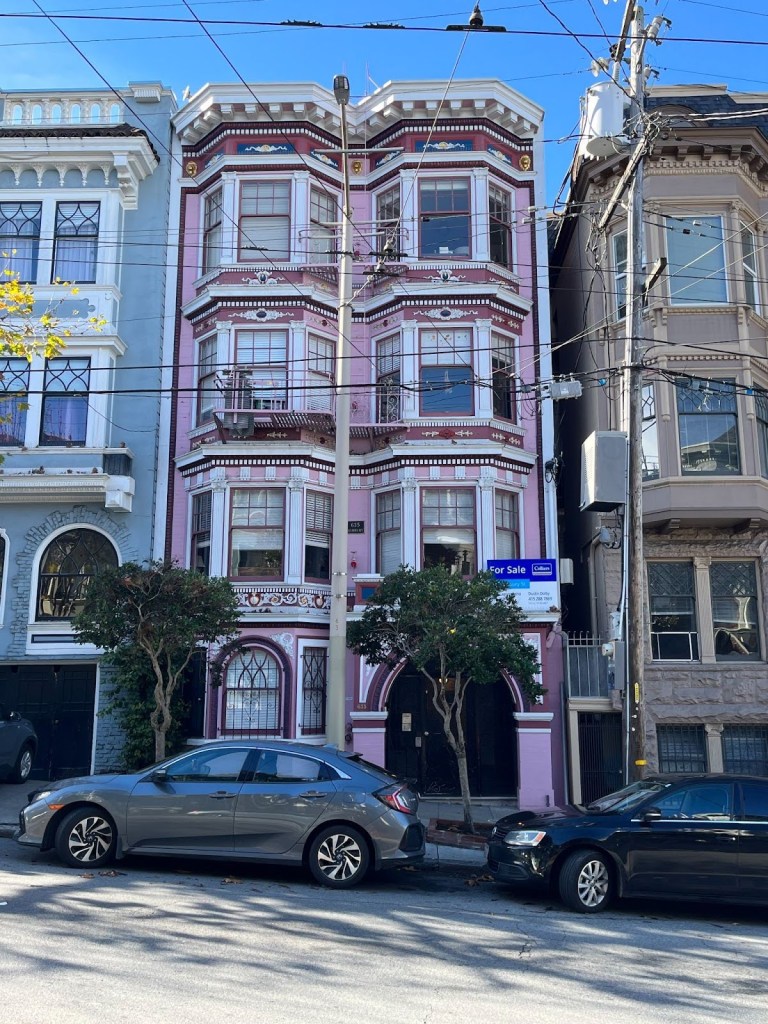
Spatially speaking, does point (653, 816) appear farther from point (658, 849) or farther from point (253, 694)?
point (253, 694)

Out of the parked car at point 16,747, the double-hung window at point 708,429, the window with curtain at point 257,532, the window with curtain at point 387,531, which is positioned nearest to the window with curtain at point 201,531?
the window with curtain at point 257,532

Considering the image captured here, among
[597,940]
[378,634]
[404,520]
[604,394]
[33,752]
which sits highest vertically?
[604,394]

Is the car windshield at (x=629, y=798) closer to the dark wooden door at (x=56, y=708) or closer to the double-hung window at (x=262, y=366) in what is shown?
the double-hung window at (x=262, y=366)

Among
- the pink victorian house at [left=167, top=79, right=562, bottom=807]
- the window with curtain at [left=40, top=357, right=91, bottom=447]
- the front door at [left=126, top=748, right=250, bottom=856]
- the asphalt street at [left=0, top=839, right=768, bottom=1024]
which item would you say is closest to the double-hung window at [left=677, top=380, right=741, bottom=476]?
the pink victorian house at [left=167, top=79, right=562, bottom=807]

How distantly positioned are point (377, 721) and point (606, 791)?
4451 mm

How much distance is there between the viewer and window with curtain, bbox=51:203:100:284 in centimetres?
1973

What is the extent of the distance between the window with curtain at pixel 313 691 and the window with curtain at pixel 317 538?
59.1 inches

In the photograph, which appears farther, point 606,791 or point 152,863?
point 606,791

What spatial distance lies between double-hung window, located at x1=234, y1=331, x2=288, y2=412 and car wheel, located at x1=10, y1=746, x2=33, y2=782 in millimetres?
7466

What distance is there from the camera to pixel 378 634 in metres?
14.6

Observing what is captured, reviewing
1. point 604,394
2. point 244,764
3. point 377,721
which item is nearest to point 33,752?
point 377,721

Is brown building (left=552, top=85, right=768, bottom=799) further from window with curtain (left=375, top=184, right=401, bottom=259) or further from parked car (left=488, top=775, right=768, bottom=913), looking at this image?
parked car (left=488, top=775, right=768, bottom=913)

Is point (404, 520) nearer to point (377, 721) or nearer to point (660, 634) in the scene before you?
point (377, 721)

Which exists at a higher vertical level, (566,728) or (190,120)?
(190,120)
